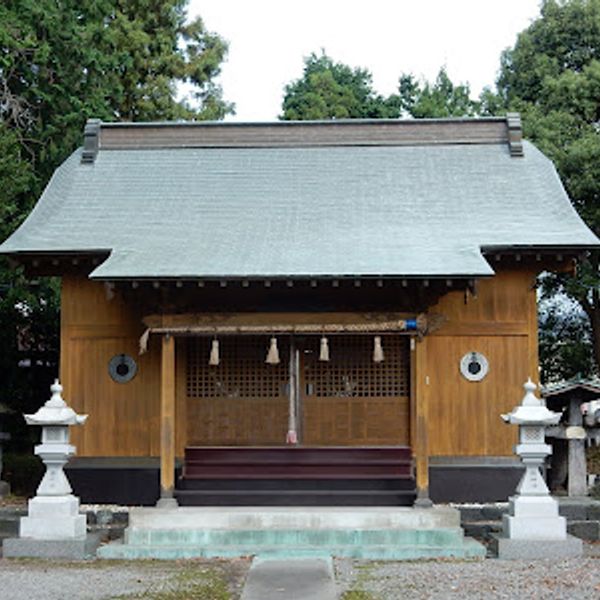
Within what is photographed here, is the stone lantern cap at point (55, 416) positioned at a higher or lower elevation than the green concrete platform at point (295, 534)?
higher

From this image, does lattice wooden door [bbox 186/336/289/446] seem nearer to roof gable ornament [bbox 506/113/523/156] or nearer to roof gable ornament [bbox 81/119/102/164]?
roof gable ornament [bbox 81/119/102/164]

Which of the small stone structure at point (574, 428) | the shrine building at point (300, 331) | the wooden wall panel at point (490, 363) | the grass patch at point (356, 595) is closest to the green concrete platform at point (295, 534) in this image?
the shrine building at point (300, 331)

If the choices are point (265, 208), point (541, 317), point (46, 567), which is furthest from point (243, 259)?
point (541, 317)

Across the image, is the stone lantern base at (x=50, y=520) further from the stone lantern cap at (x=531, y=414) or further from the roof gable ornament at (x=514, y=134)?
the roof gable ornament at (x=514, y=134)

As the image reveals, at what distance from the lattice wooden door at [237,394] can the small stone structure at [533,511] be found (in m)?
3.57

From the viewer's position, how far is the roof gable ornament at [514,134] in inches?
614

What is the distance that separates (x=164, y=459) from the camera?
12258 millimetres

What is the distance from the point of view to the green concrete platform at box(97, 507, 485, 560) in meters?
11.2

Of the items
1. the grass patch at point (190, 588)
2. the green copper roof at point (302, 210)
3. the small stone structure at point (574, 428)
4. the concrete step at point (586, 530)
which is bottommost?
the grass patch at point (190, 588)

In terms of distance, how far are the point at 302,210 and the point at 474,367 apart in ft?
11.7

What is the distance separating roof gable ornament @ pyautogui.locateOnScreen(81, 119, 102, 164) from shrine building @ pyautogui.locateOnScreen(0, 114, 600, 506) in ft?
3.23

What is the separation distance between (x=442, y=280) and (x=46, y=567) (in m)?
5.83

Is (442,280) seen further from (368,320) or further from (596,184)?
(596,184)

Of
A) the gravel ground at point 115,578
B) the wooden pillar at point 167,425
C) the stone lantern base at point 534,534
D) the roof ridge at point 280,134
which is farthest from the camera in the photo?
the roof ridge at point 280,134
